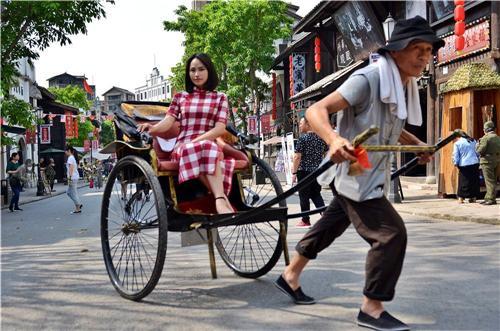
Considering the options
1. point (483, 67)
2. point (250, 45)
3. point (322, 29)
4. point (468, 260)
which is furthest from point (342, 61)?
point (468, 260)

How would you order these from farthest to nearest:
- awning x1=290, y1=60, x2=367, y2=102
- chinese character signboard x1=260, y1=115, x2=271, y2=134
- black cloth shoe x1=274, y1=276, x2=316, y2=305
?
chinese character signboard x1=260, y1=115, x2=271, y2=134
awning x1=290, y1=60, x2=367, y2=102
black cloth shoe x1=274, y1=276, x2=316, y2=305

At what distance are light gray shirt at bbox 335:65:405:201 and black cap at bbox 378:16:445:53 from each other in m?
0.19

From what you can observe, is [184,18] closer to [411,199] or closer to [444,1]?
[444,1]

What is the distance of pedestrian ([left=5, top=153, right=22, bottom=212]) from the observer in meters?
17.1

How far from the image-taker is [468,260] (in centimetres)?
607

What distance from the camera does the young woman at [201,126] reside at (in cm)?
469

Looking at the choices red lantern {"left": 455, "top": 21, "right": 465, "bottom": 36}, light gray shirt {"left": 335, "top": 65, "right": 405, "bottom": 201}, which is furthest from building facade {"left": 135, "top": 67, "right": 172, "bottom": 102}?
light gray shirt {"left": 335, "top": 65, "right": 405, "bottom": 201}

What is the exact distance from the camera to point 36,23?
14.7 metres

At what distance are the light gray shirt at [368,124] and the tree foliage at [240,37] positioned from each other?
1221 inches

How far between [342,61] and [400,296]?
2291 cm

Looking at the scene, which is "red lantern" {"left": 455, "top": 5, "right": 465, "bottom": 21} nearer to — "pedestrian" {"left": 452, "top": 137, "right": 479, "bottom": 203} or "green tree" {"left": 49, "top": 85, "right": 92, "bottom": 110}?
"pedestrian" {"left": 452, "top": 137, "right": 479, "bottom": 203}


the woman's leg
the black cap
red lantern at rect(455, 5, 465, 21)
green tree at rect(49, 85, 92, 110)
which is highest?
green tree at rect(49, 85, 92, 110)

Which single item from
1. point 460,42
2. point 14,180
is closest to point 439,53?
point 460,42

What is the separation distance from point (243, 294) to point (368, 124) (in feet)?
6.19
